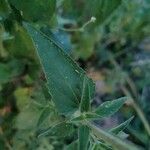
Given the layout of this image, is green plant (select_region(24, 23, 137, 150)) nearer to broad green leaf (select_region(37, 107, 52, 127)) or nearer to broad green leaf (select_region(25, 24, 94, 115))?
broad green leaf (select_region(25, 24, 94, 115))

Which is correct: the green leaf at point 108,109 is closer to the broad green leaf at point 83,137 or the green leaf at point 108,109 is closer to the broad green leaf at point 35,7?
the broad green leaf at point 83,137

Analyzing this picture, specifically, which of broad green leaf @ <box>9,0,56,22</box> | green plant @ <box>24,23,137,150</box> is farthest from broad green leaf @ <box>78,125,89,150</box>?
broad green leaf @ <box>9,0,56,22</box>

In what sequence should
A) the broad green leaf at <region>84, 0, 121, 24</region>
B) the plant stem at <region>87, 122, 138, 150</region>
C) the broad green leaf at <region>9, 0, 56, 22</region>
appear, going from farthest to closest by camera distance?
the broad green leaf at <region>84, 0, 121, 24</region>, the broad green leaf at <region>9, 0, 56, 22</region>, the plant stem at <region>87, 122, 138, 150</region>

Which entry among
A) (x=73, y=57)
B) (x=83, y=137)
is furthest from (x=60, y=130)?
(x=73, y=57)

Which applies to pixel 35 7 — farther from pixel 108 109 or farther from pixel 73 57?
pixel 73 57

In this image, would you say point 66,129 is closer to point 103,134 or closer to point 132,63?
point 103,134

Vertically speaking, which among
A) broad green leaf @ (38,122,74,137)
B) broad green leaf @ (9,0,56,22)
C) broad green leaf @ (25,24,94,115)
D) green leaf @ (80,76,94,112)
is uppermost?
broad green leaf @ (9,0,56,22)

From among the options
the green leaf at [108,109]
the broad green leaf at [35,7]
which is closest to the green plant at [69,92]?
the green leaf at [108,109]
